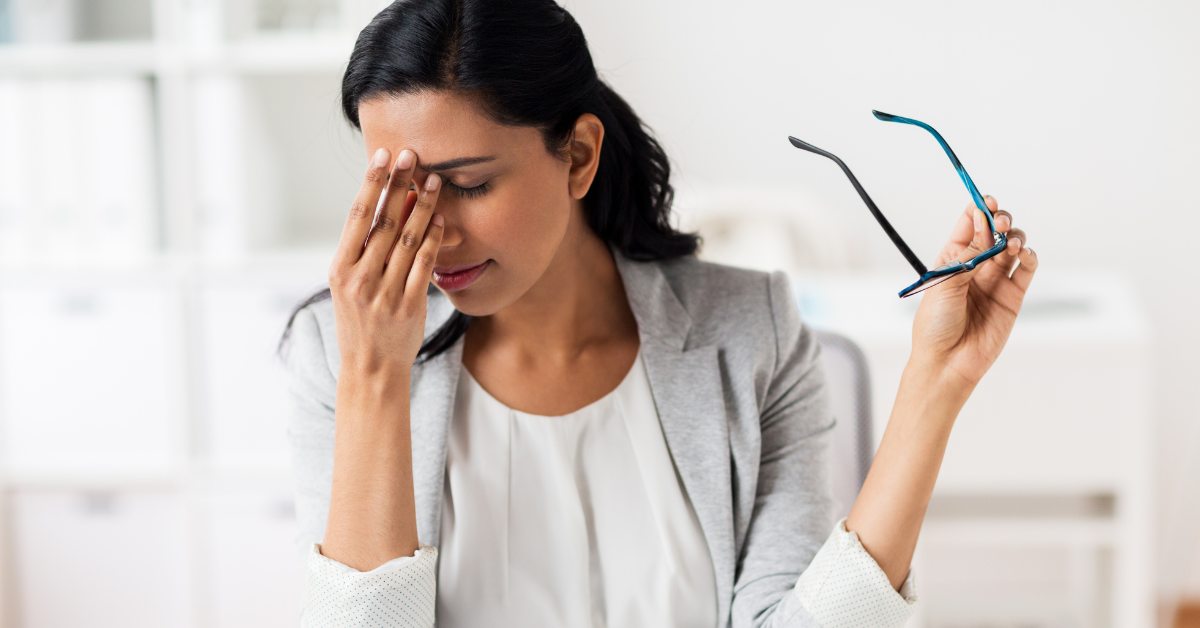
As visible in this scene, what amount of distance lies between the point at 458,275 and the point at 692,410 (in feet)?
0.97

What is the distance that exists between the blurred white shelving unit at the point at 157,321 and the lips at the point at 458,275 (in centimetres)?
103

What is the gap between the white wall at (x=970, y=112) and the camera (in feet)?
7.38

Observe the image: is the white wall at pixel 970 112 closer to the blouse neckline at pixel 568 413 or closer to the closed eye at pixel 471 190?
the blouse neckline at pixel 568 413

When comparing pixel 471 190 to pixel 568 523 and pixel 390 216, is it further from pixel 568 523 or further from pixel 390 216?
pixel 568 523

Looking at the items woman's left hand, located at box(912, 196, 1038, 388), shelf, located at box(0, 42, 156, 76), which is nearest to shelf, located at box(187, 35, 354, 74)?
shelf, located at box(0, 42, 156, 76)

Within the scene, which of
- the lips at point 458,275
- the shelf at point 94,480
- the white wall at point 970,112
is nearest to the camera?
the lips at point 458,275

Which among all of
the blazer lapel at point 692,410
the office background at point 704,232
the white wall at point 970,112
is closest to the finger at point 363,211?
the blazer lapel at point 692,410

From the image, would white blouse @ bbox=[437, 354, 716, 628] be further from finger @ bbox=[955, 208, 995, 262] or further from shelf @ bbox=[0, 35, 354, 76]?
shelf @ bbox=[0, 35, 354, 76]

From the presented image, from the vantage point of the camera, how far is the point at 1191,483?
2.41 metres

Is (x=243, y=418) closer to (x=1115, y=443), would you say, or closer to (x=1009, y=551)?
(x=1115, y=443)

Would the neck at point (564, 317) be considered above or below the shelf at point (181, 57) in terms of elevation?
below

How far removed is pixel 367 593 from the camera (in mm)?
852

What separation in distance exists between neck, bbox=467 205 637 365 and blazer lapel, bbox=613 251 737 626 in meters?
0.05

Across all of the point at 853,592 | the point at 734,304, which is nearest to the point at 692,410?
the point at 734,304
